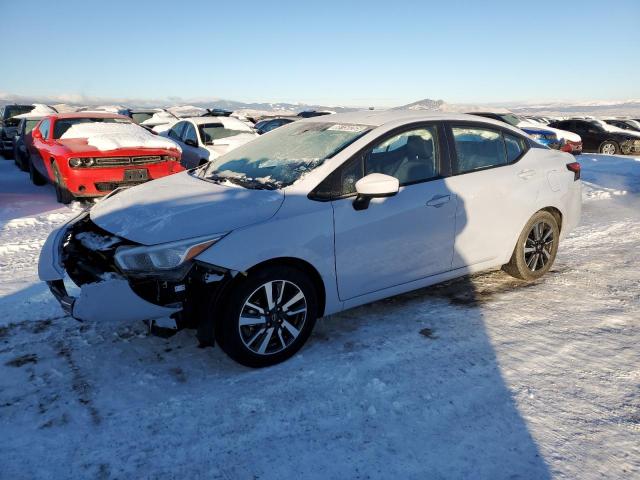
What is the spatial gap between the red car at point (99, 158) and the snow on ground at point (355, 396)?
3.06 m

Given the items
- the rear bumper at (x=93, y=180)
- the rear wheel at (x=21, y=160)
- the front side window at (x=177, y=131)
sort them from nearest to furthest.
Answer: the rear bumper at (x=93, y=180) → the front side window at (x=177, y=131) → the rear wheel at (x=21, y=160)

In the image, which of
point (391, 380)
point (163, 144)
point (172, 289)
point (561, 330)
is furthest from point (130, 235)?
point (163, 144)

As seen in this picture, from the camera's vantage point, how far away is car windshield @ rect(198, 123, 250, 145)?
1040cm

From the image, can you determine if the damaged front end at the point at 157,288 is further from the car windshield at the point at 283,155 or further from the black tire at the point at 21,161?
the black tire at the point at 21,161

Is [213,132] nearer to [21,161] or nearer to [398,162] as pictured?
[21,161]

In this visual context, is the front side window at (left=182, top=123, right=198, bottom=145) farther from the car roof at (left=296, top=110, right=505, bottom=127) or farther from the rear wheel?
the car roof at (left=296, top=110, right=505, bottom=127)

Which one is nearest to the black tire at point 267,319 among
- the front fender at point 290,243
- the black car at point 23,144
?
the front fender at point 290,243

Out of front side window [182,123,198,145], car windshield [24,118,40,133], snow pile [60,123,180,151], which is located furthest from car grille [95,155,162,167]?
car windshield [24,118,40,133]

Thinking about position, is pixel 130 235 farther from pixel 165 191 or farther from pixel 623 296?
pixel 623 296

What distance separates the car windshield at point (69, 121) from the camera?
27.5 ft

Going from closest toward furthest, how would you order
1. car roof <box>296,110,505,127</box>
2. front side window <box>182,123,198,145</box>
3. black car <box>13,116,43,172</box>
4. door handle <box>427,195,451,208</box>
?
1. door handle <box>427,195,451,208</box>
2. car roof <box>296,110,505,127</box>
3. front side window <box>182,123,198,145</box>
4. black car <box>13,116,43,172</box>

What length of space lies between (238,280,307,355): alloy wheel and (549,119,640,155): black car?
1970 cm

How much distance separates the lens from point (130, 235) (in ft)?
9.91

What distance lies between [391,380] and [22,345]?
Result: 257 centimetres
